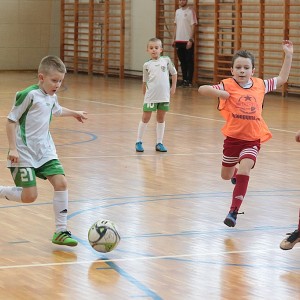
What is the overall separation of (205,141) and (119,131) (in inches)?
64.0

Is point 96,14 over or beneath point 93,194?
over

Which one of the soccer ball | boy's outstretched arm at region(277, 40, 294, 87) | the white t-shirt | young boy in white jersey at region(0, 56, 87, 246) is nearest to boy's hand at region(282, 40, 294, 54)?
boy's outstretched arm at region(277, 40, 294, 87)

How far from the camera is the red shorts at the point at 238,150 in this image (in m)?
7.11

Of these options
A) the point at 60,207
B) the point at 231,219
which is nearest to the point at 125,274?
the point at 60,207

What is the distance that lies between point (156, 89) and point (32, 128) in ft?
17.9

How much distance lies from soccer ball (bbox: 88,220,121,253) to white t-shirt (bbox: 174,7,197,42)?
1516cm

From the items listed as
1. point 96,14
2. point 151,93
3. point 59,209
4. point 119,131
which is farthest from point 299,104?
point 59,209

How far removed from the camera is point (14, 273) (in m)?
5.51

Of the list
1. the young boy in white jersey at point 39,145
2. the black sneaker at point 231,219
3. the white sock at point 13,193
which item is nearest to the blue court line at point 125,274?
the young boy in white jersey at point 39,145

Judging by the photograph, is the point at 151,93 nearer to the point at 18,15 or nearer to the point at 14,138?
the point at 14,138

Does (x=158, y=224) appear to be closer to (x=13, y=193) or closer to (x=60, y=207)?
(x=60, y=207)

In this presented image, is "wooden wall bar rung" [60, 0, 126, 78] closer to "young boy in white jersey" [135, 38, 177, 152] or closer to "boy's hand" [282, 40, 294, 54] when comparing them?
"young boy in white jersey" [135, 38, 177, 152]

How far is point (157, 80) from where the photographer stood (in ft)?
38.2

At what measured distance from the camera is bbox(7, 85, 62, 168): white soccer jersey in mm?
6176
